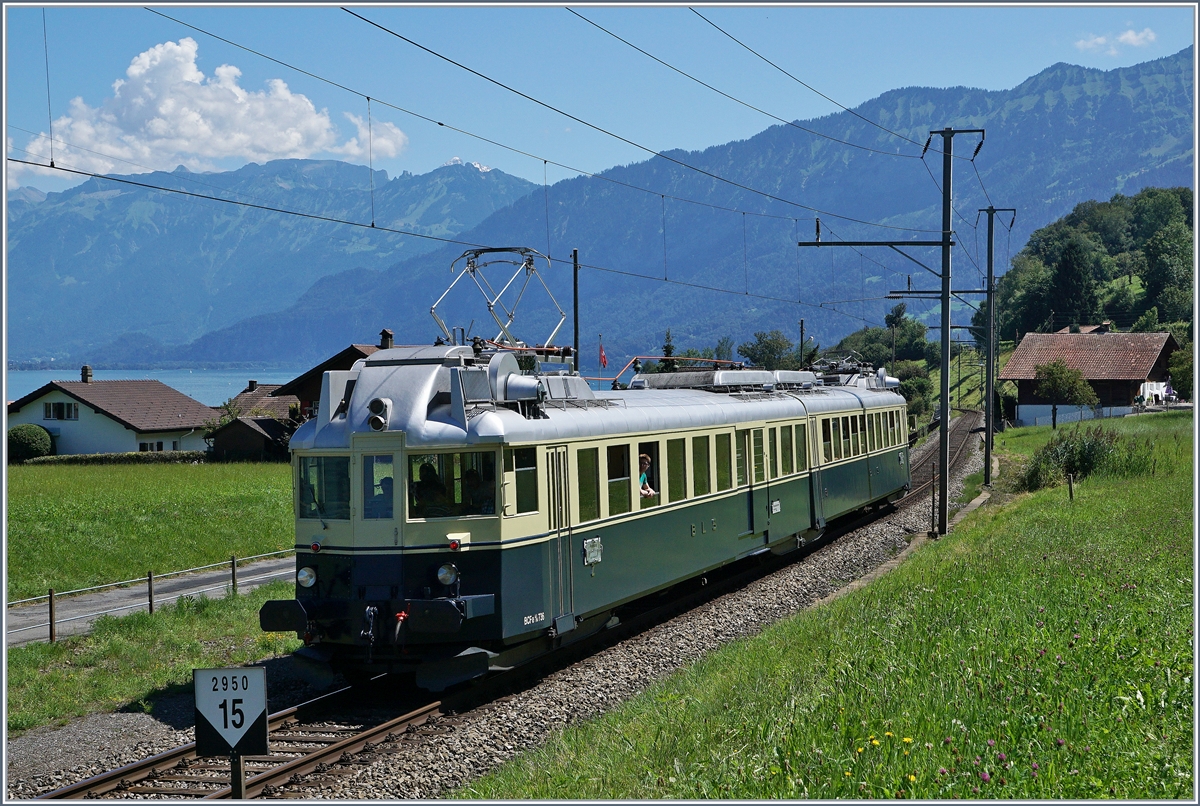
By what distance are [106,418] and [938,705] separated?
2873 inches

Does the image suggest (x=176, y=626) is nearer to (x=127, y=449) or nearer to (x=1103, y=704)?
(x=1103, y=704)

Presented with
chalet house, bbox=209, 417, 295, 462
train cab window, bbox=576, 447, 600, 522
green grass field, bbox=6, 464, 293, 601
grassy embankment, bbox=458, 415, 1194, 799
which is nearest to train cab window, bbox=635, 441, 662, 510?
train cab window, bbox=576, 447, 600, 522

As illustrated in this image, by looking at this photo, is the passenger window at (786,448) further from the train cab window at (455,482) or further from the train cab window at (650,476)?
the train cab window at (455,482)

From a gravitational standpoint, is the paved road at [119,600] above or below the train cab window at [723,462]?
below

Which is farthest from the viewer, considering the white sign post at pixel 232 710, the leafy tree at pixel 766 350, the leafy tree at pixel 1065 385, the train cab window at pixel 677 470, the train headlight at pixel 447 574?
the leafy tree at pixel 766 350

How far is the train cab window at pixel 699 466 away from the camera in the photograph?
51.5ft

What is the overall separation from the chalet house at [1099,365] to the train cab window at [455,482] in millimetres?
66609

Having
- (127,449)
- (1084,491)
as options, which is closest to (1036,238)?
(127,449)

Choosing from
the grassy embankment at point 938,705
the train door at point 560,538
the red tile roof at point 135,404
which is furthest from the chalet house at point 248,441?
the grassy embankment at point 938,705

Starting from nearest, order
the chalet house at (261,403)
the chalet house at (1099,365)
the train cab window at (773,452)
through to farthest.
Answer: the train cab window at (773,452) < the chalet house at (261,403) < the chalet house at (1099,365)

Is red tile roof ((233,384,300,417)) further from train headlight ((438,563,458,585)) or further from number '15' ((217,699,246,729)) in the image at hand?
number '15' ((217,699,246,729))

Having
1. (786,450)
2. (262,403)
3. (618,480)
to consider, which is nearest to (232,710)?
(618,480)

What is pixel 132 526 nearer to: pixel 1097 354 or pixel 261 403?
pixel 261 403

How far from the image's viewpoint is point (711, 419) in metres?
16.4
